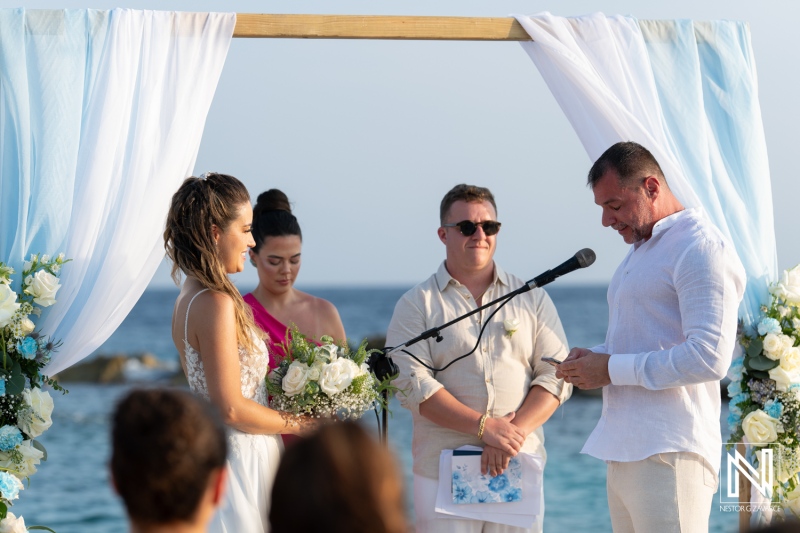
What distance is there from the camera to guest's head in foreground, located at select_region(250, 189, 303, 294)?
15.6 feet

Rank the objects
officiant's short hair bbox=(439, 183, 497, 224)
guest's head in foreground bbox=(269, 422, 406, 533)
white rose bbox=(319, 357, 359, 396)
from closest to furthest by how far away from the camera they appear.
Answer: guest's head in foreground bbox=(269, 422, 406, 533) < white rose bbox=(319, 357, 359, 396) < officiant's short hair bbox=(439, 183, 497, 224)

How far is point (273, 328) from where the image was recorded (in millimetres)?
4738

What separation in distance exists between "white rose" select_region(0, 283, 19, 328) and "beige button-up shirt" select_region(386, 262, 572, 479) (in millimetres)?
1552

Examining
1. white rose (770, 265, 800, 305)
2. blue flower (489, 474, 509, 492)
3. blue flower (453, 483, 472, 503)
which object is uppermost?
white rose (770, 265, 800, 305)

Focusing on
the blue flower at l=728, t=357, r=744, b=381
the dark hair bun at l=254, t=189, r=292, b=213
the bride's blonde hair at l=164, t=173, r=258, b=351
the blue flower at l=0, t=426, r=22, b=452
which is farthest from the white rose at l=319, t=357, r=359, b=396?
the blue flower at l=728, t=357, r=744, b=381

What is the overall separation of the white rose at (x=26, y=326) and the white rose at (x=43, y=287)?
82mm

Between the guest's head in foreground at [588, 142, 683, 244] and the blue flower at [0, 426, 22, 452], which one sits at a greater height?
the guest's head in foreground at [588, 142, 683, 244]

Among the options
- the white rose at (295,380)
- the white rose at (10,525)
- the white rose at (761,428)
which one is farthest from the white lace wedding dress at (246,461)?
the white rose at (761,428)

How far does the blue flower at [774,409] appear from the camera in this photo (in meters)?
4.26

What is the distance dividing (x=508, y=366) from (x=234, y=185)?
1.49 metres

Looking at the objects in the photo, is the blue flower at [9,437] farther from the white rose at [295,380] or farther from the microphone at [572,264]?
the microphone at [572,264]

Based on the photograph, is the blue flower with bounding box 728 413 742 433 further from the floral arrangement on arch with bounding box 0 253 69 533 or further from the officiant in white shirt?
the floral arrangement on arch with bounding box 0 253 69 533

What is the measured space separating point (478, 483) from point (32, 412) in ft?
5.97

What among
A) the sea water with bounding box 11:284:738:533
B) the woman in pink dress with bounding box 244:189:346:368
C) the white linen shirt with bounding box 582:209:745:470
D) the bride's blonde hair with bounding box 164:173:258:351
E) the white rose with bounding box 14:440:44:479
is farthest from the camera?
the sea water with bounding box 11:284:738:533
